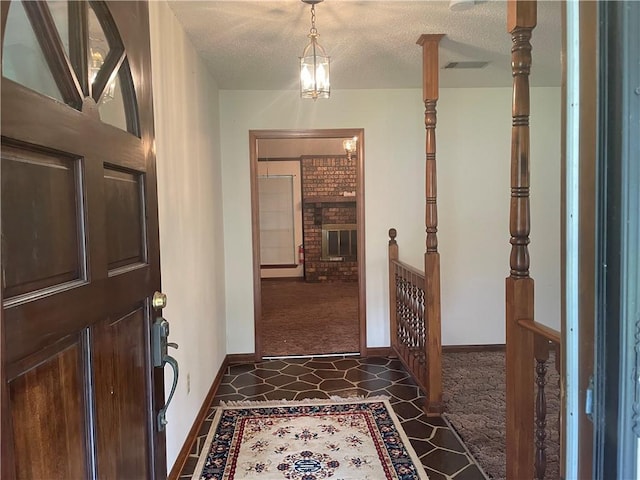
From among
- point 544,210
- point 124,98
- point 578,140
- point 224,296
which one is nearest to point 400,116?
point 544,210

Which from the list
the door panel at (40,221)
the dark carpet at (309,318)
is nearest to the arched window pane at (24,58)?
the door panel at (40,221)

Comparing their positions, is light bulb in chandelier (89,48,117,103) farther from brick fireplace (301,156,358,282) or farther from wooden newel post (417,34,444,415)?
brick fireplace (301,156,358,282)

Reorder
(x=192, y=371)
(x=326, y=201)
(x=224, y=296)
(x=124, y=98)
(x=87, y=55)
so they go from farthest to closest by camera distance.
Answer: (x=326, y=201)
(x=224, y=296)
(x=192, y=371)
(x=124, y=98)
(x=87, y=55)

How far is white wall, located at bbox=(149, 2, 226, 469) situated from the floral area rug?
0.25 meters

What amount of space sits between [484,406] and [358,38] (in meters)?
2.58

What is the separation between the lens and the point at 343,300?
279 inches

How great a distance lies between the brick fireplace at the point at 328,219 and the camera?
8883 millimetres

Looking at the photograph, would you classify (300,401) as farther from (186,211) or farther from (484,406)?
(186,211)

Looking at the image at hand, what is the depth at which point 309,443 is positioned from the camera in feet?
8.33

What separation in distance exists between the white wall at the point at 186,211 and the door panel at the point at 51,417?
1265 mm

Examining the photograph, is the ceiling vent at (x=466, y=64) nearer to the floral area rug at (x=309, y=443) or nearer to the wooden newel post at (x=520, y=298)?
the wooden newel post at (x=520, y=298)

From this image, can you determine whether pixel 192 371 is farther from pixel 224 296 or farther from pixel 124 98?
pixel 124 98

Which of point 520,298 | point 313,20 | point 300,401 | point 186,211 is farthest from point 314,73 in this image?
point 300,401

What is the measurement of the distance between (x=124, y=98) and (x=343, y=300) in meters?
6.18
